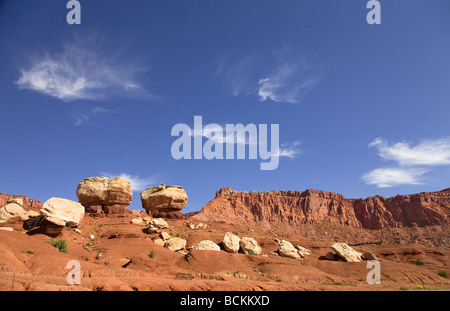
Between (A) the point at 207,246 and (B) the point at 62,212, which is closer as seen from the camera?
(B) the point at 62,212

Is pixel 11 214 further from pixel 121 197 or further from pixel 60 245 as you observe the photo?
pixel 121 197

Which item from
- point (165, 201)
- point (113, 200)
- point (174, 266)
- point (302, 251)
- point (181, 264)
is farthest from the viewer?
point (165, 201)

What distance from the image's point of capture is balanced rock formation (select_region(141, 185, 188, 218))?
163ft

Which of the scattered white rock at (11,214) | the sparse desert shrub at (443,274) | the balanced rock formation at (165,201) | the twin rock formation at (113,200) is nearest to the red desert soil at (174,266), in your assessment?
the sparse desert shrub at (443,274)

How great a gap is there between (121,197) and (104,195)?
105 inches

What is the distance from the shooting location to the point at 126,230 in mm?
38312

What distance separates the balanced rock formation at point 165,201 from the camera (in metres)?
49.7

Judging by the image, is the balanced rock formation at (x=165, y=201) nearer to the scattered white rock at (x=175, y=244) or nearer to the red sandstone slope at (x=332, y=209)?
the scattered white rock at (x=175, y=244)

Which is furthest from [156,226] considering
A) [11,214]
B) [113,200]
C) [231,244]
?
[11,214]

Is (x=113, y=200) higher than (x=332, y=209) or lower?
lower

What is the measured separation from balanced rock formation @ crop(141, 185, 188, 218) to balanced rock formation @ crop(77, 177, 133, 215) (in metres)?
3.93

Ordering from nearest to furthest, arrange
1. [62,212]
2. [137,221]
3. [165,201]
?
[62,212] < [137,221] < [165,201]

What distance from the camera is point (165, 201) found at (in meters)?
49.8
